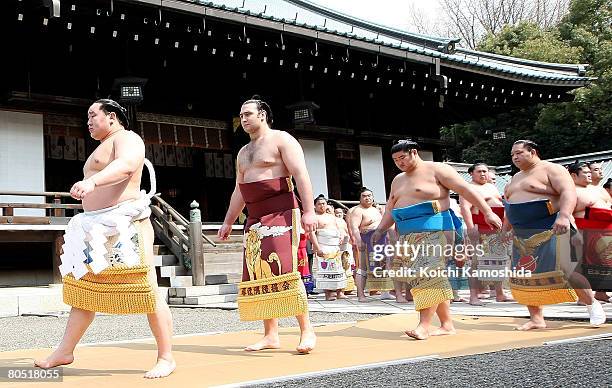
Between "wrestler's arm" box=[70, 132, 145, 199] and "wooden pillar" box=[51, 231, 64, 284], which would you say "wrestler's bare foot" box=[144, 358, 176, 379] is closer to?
"wrestler's arm" box=[70, 132, 145, 199]

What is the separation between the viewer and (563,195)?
416 centimetres

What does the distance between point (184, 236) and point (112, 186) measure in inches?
205

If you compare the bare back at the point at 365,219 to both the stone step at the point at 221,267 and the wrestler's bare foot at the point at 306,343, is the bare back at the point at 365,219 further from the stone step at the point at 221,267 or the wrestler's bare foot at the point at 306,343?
the wrestler's bare foot at the point at 306,343

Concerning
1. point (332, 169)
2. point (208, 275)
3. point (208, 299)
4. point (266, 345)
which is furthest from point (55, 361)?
point (332, 169)

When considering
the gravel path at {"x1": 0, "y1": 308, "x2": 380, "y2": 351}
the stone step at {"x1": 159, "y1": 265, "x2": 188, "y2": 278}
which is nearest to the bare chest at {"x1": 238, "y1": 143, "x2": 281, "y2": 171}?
the gravel path at {"x1": 0, "y1": 308, "x2": 380, "y2": 351}

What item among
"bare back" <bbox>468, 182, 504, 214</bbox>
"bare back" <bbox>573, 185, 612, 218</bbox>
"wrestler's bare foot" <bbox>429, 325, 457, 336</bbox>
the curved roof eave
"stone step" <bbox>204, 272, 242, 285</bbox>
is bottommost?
"wrestler's bare foot" <bbox>429, 325, 457, 336</bbox>

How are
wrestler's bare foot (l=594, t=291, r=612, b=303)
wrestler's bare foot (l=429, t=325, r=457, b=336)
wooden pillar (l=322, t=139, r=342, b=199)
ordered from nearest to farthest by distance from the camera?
A: wrestler's bare foot (l=429, t=325, r=457, b=336)
wrestler's bare foot (l=594, t=291, r=612, b=303)
wooden pillar (l=322, t=139, r=342, b=199)

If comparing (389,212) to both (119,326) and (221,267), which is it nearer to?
(119,326)

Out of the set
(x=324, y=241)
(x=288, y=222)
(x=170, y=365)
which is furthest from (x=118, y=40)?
(x=170, y=365)

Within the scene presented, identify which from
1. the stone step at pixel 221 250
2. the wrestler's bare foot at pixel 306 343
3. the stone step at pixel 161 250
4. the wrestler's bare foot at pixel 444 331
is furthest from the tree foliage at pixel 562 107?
the wrestler's bare foot at pixel 306 343

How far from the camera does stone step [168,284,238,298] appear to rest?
7625 millimetres

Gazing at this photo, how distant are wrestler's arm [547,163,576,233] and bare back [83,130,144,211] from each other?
2613mm

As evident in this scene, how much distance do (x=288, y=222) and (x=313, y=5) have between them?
11.4m

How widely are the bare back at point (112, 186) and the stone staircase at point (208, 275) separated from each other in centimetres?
458
